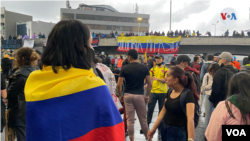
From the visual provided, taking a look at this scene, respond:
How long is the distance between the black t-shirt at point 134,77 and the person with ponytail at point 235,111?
2.72 metres

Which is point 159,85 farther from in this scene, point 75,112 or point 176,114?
point 75,112

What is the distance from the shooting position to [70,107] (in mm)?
1361

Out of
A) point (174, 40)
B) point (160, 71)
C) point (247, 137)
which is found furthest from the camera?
point (174, 40)

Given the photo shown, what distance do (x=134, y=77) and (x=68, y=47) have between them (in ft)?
11.2

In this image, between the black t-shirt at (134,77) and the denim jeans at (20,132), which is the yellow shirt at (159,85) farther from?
the denim jeans at (20,132)

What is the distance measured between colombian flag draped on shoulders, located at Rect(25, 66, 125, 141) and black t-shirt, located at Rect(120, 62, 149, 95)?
133 inches

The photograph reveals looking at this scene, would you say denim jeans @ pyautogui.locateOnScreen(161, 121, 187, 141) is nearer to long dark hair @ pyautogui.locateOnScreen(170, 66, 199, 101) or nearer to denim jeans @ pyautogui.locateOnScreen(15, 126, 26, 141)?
long dark hair @ pyautogui.locateOnScreen(170, 66, 199, 101)

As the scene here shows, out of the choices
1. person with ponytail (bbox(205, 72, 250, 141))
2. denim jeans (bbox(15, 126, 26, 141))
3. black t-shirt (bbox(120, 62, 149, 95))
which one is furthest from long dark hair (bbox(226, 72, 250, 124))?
denim jeans (bbox(15, 126, 26, 141))

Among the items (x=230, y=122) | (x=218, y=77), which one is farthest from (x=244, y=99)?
(x=218, y=77)

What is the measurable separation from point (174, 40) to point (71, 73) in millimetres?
25861

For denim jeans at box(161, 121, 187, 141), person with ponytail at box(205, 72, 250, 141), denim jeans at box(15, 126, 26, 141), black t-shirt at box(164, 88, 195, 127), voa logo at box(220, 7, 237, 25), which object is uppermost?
voa logo at box(220, 7, 237, 25)

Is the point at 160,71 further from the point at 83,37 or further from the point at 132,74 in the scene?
the point at 83,37

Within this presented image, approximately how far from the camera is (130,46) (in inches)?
1053

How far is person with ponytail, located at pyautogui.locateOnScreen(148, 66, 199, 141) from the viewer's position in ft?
9.32
